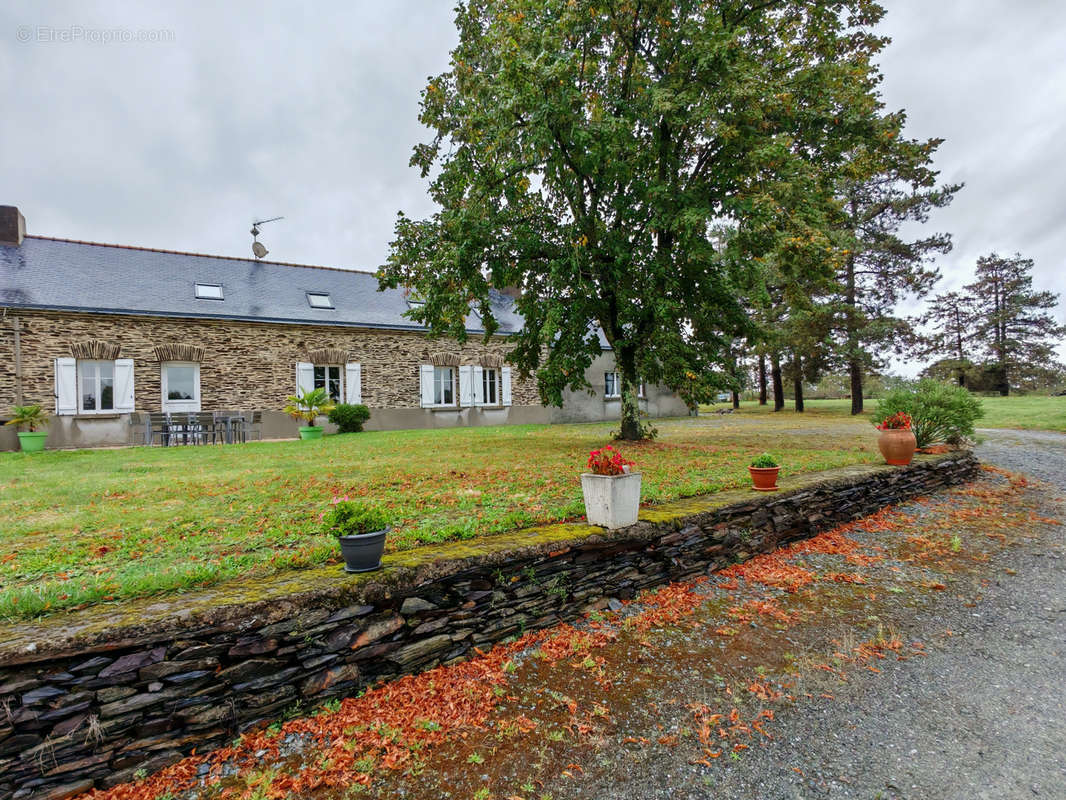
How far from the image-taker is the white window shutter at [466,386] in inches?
720

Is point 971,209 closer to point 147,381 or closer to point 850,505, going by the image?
point 850,505

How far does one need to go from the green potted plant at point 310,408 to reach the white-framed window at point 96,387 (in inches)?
180

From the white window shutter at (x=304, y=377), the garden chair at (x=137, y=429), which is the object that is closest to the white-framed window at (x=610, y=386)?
the white window shutter at (x=304, y=377)

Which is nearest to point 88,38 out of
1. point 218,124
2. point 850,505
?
point 218,124

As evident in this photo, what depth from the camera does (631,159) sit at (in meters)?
9.02

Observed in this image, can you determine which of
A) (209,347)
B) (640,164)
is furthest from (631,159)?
(209,347)

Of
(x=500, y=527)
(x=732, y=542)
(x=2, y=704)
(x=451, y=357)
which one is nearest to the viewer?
(x=2, y=704)

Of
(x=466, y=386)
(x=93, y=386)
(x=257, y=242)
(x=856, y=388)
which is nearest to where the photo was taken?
(x=93, y=386)

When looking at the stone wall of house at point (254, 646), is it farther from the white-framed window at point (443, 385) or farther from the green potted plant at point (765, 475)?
the white-framed window at point (443, 385)

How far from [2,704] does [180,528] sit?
8.33 ft

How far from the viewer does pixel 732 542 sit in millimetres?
4758

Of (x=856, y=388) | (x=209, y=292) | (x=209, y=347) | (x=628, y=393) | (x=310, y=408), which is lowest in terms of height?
(x=310, y=408)

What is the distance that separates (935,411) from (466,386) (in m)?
14.1

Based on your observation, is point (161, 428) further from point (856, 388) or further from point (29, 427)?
point (856, 388)
